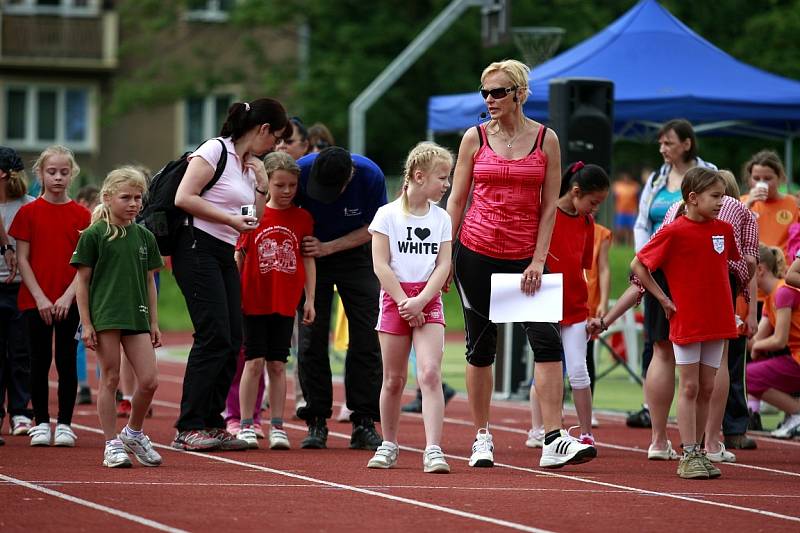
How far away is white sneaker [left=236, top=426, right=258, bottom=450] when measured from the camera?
404 inches

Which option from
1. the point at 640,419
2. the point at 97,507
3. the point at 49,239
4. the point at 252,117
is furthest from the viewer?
the point at 640,419

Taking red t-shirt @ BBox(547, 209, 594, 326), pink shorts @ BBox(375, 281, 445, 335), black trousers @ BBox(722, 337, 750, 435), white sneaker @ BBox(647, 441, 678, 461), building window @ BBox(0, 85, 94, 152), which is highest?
building window @ BBox(0, 85, 94, 152)

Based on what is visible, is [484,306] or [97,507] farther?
[484,306]


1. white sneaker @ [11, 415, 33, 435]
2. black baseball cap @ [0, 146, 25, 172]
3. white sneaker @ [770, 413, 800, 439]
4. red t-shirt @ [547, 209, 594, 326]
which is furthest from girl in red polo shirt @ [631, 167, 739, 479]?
white sneaker @ [11, 415, 33, 435]

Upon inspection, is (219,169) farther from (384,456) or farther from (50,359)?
(384,456)

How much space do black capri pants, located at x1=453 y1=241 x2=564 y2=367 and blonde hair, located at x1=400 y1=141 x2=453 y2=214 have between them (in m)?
0.48

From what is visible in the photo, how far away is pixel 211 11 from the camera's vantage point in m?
43.1

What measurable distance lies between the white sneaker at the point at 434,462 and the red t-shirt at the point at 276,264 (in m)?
1.95

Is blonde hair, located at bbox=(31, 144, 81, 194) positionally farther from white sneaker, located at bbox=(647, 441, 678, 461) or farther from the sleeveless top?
white sneaker, located at bbox=(647, 441, 678, 461)

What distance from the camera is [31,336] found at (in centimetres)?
1051

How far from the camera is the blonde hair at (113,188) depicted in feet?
30.0

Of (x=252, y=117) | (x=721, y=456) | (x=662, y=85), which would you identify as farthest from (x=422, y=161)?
(x=662, y=85)

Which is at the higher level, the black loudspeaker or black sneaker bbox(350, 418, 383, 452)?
the black loudspeaker

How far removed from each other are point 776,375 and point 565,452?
11.9ft
